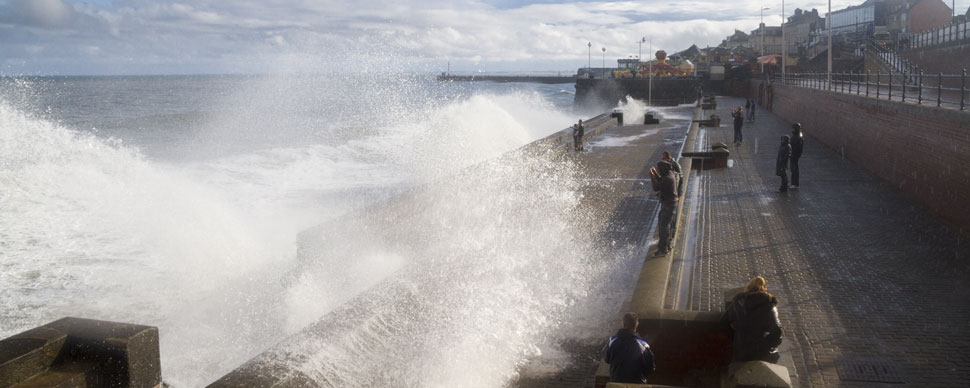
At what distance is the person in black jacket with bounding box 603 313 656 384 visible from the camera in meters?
4.79

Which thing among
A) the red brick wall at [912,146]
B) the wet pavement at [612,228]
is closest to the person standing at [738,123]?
the wet pavement at [612,228]

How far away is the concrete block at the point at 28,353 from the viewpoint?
174 inches

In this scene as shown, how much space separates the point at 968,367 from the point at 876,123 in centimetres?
1160

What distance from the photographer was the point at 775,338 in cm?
512

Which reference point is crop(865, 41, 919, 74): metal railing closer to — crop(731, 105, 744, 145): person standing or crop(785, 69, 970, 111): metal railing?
crop(785, 69, 970, 111): metal railing

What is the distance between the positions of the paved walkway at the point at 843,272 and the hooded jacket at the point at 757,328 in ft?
1.78

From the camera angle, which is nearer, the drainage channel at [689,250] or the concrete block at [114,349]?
the concrete block at [114,349]

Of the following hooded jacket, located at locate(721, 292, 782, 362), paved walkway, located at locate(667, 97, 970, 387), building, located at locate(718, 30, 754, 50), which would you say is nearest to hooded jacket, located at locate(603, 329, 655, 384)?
hooded jacket, located at locate(721, 292, 782, 362)

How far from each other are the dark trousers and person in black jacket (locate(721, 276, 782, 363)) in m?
3.67

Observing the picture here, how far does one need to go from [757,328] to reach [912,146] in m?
9.99

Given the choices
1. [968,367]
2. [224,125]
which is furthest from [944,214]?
[224,125]

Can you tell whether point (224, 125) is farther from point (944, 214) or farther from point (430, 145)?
point (944, 214)

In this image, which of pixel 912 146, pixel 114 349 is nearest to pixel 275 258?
pixel 114 349

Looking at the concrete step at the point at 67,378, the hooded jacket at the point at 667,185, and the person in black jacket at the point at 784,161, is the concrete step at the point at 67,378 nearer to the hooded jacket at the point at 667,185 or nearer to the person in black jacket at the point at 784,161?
the hooded jacket at the point at 667,185
